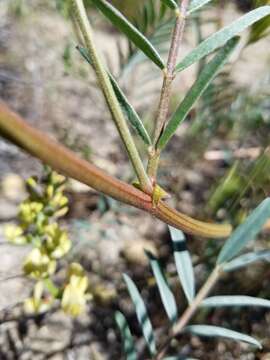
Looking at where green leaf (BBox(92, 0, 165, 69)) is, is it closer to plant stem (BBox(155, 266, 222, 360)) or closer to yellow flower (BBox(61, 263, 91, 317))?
plant stem (BBox(155, 266, 222, 360))

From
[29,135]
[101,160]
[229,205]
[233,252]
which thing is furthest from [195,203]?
[29,135]

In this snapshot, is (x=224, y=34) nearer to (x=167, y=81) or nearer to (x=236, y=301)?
(x=167, y=81)

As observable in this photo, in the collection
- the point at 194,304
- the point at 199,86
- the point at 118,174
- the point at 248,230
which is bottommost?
the point at 118,174

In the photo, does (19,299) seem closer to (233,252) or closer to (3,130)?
(233,252)

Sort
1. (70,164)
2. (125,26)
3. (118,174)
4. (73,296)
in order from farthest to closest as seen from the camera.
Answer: (118,174), (73,296), (125,26), (70,164)

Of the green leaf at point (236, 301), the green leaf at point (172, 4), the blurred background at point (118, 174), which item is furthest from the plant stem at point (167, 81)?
the green leaf at point (236, 301)

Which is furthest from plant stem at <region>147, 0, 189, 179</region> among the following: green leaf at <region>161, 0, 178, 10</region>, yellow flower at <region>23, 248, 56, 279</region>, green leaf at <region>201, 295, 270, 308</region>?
yellow flower at <region>23, 248, 56, 279</region>

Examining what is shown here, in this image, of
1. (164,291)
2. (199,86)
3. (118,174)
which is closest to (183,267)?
(164,291)
